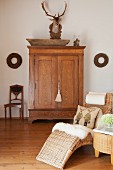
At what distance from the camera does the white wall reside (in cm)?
629

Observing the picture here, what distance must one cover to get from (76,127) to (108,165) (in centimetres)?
70

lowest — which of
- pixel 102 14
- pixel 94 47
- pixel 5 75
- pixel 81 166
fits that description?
pixel 81 166

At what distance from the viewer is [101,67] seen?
6.49 meters

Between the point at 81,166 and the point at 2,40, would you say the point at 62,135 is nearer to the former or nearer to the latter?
the point at 81,166

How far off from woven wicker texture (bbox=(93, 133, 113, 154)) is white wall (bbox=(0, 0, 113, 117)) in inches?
120

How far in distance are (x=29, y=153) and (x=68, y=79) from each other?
2.40 m

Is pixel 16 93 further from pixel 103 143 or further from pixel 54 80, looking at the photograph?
pixel 103 143

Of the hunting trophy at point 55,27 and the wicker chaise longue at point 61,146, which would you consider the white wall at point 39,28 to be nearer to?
the hunting trophy at point 55,27

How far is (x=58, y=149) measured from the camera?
3512 millimetres

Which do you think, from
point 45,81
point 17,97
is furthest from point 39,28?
point 17,97

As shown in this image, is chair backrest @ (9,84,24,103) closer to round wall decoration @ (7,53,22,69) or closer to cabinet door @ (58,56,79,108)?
round wall decoration @ (7,53,22,69)

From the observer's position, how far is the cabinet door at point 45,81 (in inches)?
227

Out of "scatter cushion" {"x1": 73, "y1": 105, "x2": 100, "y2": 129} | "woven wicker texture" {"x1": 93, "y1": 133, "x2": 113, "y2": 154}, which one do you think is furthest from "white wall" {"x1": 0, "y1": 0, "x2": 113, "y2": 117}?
"woven wicker texture" {"x1": 93, "y1": 133, "x2": 113, "y2": 154}

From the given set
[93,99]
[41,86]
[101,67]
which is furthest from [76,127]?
[101,67]
